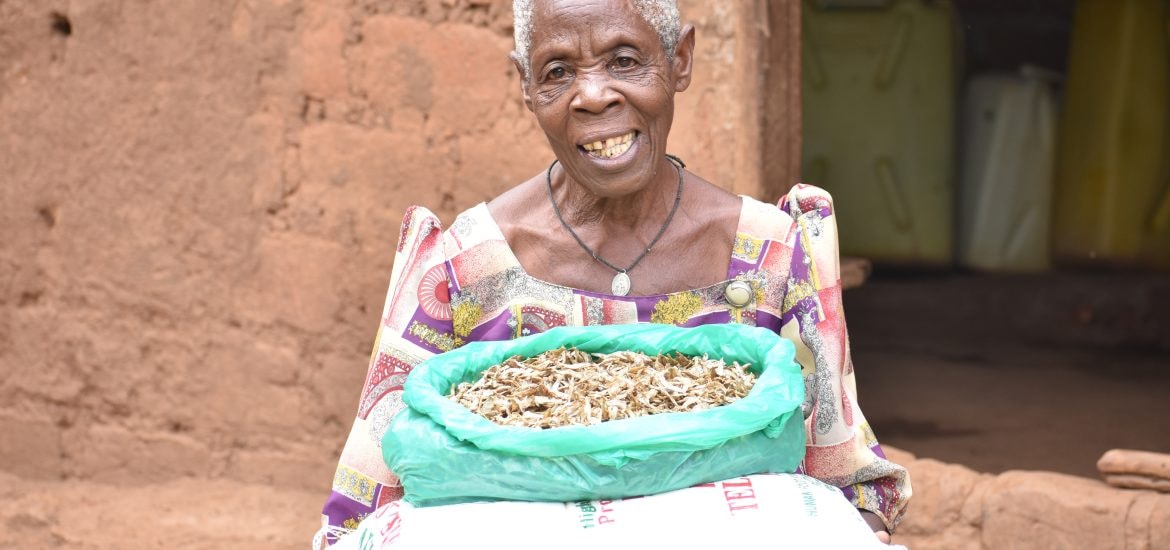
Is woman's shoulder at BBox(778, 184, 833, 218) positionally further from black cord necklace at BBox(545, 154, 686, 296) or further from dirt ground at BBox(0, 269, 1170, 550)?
dirt ground at BBox(0, 269, 1170, 550)

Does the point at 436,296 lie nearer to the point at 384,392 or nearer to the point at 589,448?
the point at 384,392

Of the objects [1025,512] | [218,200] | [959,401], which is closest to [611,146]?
[1025,512]

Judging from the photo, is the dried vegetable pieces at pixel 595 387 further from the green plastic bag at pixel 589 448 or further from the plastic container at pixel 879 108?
the plastic container at pixel 879 108

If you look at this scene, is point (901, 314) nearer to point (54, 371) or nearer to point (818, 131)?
point (818, 131)

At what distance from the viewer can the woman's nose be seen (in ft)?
7.39

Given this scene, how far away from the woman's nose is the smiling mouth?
0.05 meters

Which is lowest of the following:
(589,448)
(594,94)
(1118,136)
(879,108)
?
(589,448)

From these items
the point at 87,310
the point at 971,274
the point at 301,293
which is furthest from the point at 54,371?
Answer: the point at 971,274

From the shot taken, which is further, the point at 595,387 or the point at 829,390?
the point at 829,390

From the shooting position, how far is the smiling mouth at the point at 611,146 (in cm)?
229

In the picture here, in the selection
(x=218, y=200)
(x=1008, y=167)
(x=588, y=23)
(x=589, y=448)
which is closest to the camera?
(x=589, y=448)

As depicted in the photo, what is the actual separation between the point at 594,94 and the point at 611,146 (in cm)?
9

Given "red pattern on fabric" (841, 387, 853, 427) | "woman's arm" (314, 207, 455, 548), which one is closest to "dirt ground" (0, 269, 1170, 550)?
"woman's arm" (314, 207, 455, 548)

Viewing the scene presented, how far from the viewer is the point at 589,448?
6.40 feet
